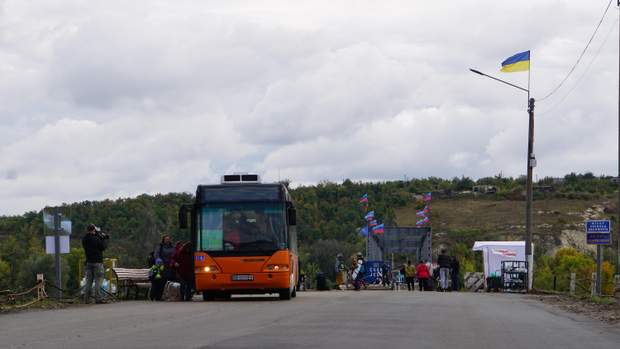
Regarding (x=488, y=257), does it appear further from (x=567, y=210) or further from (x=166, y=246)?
(x=567, y=210)

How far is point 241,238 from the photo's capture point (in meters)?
27.1

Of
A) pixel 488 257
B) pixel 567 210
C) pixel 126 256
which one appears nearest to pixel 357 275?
pixel 488 257

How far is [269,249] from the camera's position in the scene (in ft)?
88.8

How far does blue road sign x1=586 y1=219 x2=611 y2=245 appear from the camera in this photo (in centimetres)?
3178

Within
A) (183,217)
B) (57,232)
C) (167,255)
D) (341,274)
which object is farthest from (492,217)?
(57,232)

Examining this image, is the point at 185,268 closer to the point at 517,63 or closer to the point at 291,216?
the point at 291,216

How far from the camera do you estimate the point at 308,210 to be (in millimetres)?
121625

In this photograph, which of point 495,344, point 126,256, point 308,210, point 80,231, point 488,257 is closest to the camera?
point 495,344

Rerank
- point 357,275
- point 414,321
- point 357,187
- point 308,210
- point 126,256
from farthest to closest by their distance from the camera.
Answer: point 357,187, point 308,210, point 126,256, point 357,275, point 414,321

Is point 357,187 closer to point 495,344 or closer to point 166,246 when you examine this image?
point 166,246

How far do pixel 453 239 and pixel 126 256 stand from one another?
4086cm

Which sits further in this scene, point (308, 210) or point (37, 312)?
point (308, 210)

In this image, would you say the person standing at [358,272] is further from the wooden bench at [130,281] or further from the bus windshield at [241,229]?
the bus windshield at [241,229]

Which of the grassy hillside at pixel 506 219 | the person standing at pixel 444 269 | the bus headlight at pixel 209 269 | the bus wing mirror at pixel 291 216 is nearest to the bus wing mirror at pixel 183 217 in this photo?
the bus headlight at pixel 209 269
